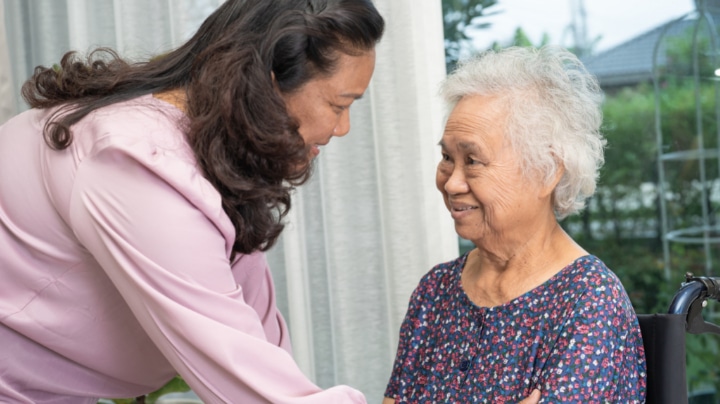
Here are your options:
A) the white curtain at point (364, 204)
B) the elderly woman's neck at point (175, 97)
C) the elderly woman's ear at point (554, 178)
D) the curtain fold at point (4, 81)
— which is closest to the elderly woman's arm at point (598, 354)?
the elderly woman's ear at point (554, 178)

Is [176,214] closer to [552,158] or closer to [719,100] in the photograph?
[552,158]

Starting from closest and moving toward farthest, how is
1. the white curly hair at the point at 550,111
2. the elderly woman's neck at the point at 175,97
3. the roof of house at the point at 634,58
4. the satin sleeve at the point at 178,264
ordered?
the satin sleeve at the point at 178,264
the elderly woman's neck at the point at 175,97
the white curly hair at the point at 550,111
the roof of house at the point at 634,58

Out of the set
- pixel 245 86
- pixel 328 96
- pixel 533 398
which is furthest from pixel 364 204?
pixel 245 86

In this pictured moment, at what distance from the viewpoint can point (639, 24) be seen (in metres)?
2.80

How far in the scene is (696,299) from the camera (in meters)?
1.61

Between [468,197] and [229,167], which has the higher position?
[229,167]

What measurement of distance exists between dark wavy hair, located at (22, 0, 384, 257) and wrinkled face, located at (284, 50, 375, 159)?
0.05ft

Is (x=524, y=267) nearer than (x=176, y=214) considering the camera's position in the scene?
No

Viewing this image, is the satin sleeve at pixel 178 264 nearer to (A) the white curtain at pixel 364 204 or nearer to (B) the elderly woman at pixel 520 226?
(B) the elderly woman at pixel 520 226

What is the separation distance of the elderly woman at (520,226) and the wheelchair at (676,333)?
0.10 feet

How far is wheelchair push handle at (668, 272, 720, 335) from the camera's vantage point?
1601 mm

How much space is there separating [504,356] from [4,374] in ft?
3.00

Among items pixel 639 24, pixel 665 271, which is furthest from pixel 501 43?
pixel 665 271

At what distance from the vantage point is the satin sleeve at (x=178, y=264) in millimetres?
1149
